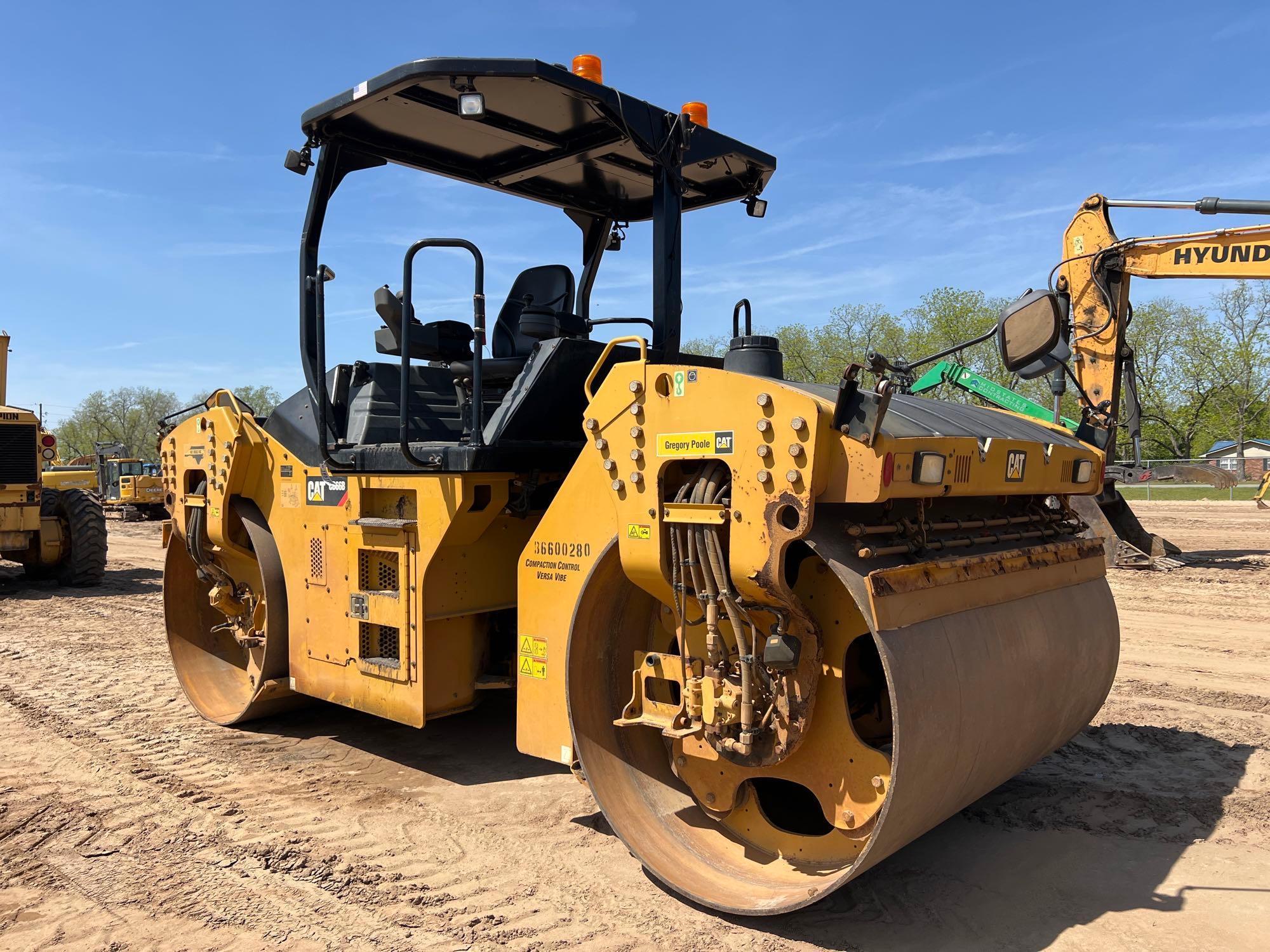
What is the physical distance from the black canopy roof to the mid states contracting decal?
60.3 inches

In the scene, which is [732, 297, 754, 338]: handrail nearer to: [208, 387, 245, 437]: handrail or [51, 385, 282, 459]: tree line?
[208, 387, 245, 437]: handrail

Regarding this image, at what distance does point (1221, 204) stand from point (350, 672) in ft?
13.5

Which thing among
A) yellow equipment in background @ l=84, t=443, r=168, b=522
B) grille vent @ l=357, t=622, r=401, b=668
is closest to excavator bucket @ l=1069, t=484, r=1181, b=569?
grille vent @ l=357, t=622, r=401, b=668

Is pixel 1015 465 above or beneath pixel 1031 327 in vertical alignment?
beneath

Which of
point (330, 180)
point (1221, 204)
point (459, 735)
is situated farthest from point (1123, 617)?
point (330, 180)

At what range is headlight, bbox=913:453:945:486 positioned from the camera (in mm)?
2805

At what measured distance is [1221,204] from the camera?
154 inches

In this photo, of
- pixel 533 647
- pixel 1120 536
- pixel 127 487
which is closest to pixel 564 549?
pixel 533 647

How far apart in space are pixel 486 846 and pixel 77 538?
1020cm

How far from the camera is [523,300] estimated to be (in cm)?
496

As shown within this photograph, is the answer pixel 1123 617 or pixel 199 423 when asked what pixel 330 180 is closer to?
pixel 199 423

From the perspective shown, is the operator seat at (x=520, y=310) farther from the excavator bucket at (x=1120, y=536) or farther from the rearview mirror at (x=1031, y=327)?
the excavator bucket at (x=1120, y=536)

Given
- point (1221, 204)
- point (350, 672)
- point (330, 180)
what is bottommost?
point (350, 672)

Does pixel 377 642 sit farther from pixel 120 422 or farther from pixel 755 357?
pixel 120 422
